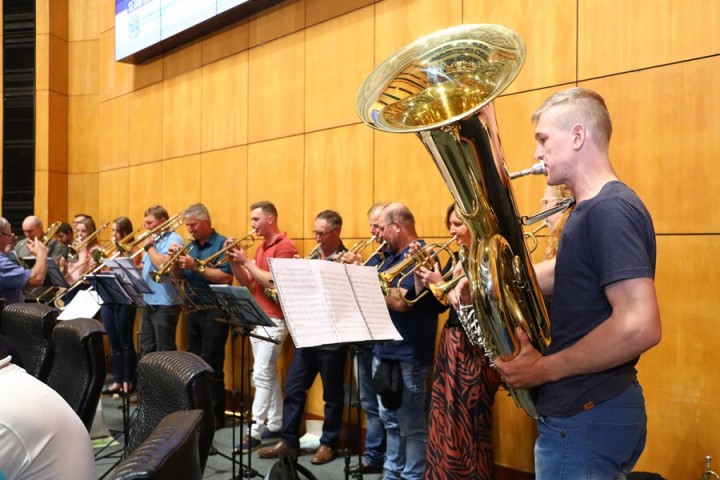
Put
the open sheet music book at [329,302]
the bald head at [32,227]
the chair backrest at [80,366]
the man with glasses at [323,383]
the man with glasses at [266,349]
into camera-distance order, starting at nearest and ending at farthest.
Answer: the chair backrest at [80,366] → the open sheet music book at [329,302] → the man with glasses at [323,383] → the man with glasses at [266,349] → the bald head at [32,227]

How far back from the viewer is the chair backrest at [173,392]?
157cm

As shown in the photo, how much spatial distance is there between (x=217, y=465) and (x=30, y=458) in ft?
10.1

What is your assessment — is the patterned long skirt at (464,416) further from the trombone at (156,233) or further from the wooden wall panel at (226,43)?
the wooden wall panel at (226,43)

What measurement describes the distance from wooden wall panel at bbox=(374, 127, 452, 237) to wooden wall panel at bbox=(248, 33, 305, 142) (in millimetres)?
1056

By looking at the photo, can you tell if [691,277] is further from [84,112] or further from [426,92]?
[84,112]

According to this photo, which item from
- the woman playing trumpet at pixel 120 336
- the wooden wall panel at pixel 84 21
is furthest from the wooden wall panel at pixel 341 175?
the wooden wall panel at pixel 84 21

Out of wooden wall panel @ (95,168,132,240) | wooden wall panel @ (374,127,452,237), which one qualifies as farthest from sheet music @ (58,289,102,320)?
wooden wall panel @ (374,127,452,237)

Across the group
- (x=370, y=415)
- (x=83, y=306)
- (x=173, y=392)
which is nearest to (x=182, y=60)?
(x=83, y=306)

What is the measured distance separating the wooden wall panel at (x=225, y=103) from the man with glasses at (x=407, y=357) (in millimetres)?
2619

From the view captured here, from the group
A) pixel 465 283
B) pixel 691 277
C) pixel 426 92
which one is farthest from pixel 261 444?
pixel 426 92

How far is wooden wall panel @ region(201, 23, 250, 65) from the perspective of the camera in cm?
596

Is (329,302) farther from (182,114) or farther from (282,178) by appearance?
(182,114)

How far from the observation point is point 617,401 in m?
1.61

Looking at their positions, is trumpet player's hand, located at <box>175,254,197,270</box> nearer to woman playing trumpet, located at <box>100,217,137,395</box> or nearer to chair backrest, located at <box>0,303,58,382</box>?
woman playing trumpet, located at <box>100,217,137,395</box>
